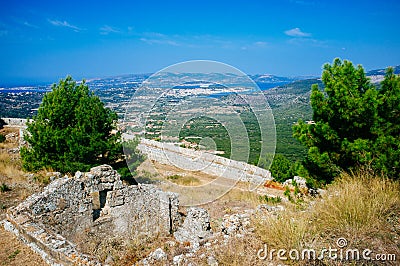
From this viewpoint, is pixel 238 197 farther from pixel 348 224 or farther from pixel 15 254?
pixel 15 254

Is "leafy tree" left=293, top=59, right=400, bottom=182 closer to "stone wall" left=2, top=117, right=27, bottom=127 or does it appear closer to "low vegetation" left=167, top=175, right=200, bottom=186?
"low vegetation" left=167, top=175, right=200, bottom=186

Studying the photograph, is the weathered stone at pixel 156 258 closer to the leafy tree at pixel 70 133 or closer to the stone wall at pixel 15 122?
the leafy tree at pixel 70 133

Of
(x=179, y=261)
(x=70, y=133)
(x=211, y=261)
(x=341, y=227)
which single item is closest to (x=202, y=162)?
(x=70, y=133)

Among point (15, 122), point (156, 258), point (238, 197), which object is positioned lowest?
point (238, 197)

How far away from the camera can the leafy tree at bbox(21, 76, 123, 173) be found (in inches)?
480

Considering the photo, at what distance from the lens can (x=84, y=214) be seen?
300 inches

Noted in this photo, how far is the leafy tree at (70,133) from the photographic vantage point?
12.2 meters

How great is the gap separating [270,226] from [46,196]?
5255 mm

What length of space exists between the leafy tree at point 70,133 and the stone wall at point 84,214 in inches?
120

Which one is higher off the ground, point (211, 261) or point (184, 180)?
point (211, 261)

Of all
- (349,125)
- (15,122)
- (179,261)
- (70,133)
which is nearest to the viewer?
(179,261)

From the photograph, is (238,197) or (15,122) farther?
(15,122)

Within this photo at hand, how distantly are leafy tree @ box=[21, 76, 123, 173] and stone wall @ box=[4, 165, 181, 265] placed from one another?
3048mm

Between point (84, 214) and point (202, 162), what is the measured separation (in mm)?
14638
